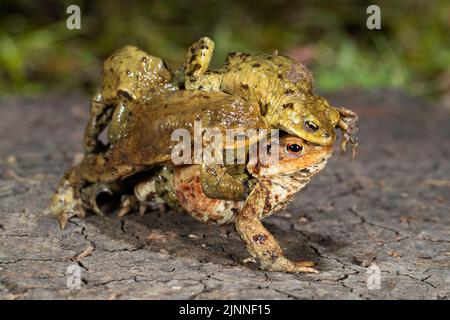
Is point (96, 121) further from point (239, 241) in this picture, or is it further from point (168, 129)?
point (239, 241)

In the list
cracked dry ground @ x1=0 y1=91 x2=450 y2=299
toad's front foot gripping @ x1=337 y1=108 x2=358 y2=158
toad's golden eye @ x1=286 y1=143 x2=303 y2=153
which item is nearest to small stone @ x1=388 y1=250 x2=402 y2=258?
cracked dry ground @ x1=0 y1=91 x2=450 y2=299

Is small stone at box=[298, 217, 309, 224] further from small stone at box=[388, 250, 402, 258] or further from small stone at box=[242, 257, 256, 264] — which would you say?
small stone at box=[242, 257, 256, 264]

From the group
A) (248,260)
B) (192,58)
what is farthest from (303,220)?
(192,58)

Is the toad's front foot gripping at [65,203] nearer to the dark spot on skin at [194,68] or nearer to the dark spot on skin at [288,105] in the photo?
the dark spot on skin at [194,68]

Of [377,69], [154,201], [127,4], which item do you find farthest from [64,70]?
[154,201]

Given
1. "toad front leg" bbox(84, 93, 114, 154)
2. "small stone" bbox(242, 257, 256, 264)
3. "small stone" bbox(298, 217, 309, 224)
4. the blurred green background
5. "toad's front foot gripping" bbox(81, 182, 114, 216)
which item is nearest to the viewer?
"small stone" bbox(242, 257, 256, 264)

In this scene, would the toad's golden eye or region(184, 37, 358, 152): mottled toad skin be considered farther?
the toad's golden eye

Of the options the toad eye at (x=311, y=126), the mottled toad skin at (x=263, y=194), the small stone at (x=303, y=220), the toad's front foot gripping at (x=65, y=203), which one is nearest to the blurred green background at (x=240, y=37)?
the small stone at (x=303, y=220)
